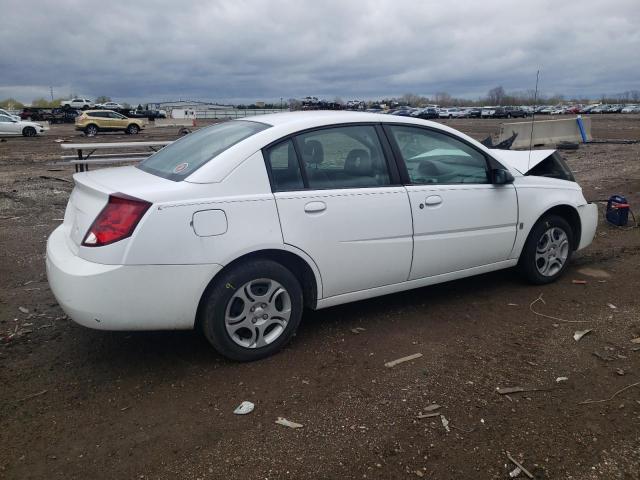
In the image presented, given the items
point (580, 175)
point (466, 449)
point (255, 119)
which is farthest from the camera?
point (580, 175)

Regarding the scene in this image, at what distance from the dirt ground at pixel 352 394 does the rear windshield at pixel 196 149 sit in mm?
1283

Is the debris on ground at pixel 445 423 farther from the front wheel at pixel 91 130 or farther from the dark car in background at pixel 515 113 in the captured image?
the dark car in background at pixel 515 113

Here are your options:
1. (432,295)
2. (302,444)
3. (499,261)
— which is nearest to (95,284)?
(302,444)

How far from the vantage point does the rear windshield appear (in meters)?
3.73

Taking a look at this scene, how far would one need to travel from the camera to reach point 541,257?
5.12 meters

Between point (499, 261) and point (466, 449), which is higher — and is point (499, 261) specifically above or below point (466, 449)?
above

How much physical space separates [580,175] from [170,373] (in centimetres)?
1181

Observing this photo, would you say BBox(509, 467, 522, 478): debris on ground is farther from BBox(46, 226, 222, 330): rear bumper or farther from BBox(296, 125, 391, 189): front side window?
BBox(296, 125, 391, 189): front side window

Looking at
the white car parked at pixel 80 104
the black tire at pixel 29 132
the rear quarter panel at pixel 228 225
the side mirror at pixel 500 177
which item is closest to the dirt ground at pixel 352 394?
the rear quarter panel at pixel 228 225

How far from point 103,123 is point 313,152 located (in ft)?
113

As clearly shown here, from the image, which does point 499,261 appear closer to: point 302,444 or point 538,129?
point 302,444

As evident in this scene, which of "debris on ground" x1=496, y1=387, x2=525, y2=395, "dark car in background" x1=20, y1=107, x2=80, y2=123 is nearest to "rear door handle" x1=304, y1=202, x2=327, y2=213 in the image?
"debris on ground" x1=496, y1=387, x2=525, y2=395

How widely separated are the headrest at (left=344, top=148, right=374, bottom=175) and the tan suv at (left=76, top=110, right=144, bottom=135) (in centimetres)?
3402

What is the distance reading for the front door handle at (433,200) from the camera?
4260 millimetres
